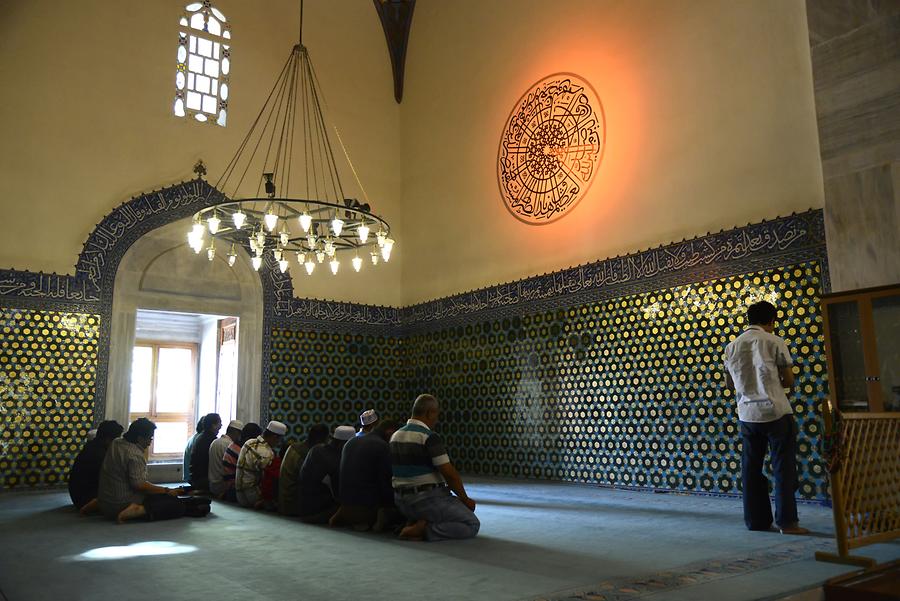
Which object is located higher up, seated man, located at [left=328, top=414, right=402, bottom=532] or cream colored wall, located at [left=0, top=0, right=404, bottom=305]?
cream colored wall, located at [left=0, top=0, right=404, bottom=305]

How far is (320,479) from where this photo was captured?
4.77 meters

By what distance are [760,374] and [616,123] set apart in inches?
152

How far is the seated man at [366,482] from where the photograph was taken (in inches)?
169

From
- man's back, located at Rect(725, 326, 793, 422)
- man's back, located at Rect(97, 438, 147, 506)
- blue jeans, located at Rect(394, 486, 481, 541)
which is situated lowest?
blue jeans, located at Rect(394, 486, 481, 541)

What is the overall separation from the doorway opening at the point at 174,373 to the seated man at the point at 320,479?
5.00 metres

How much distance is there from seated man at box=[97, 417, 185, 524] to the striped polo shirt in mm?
1856

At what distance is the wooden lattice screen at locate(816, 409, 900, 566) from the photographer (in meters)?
3.04

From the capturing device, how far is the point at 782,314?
545 centimetres

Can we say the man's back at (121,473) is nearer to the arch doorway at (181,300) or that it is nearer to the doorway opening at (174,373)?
the arch doorway at (181,300)

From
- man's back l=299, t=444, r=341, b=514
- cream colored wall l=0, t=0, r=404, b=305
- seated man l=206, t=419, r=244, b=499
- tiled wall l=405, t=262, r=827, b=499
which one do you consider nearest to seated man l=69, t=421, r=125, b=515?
seated man l=206, t=419, r=244, b=499

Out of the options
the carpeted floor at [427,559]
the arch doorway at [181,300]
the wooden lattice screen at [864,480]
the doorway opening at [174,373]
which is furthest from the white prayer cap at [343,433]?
the doorway opening at [174,373]

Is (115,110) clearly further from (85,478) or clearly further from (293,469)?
(293,469)

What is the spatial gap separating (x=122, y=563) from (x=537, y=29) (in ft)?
22.9

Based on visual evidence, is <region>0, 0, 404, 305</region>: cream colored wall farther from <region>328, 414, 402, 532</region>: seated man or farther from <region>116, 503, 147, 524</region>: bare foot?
<region>328, 414, 402, 532</region>: seated man
